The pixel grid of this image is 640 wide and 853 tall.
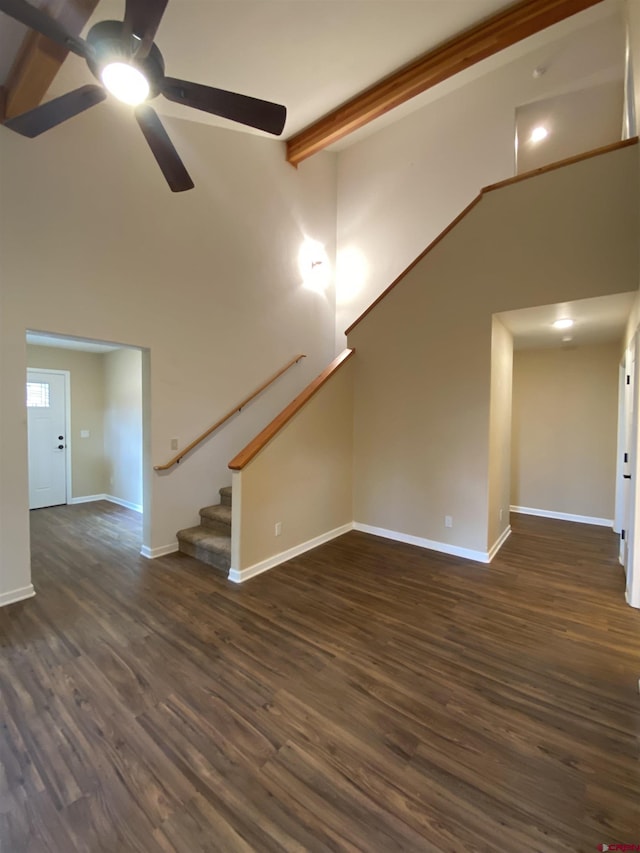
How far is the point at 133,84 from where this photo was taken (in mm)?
1853

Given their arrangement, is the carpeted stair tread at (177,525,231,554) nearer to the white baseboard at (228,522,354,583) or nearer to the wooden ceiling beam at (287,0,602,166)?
the white baseboard at (228,522,354,583)

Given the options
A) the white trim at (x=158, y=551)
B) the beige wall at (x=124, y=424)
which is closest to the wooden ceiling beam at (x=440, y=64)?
the beige wall at (x=124, y=424)

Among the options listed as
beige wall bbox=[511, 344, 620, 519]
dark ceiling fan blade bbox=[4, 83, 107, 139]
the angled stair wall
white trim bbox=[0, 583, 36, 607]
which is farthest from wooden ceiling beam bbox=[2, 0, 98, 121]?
beige wall bbox=[511, 344, 620, 519]

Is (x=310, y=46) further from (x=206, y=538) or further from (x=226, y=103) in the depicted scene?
(x=206, y=538)

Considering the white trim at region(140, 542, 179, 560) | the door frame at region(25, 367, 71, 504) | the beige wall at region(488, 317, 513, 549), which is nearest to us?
the beige wall at region(488, 317, 513, 549)

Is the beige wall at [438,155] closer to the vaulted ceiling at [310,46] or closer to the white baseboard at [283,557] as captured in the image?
the vaulted ceiling at [310,46]

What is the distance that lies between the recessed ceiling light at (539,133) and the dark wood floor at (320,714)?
5.77 metres

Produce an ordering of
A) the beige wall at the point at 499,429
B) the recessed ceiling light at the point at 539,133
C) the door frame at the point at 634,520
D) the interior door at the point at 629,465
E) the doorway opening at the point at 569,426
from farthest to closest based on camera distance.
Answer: the recessed ceiling light at the point at 539,133 → the doorway opening at the point at 569,426 → the beige wall at the point at 499,429 → the interior door at the point at 629,465 → the door frame at the point at 634,520

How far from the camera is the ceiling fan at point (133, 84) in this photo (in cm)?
156

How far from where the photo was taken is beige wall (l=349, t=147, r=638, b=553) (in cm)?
291

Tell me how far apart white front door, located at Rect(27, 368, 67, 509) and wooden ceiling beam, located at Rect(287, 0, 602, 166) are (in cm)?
498

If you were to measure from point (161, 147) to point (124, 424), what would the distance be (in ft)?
15.0

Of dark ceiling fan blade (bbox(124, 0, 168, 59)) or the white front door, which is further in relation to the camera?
the white front door

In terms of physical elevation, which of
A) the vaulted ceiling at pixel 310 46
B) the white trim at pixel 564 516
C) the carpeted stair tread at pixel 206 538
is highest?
the vaulted ceiling at pixel 310 46
